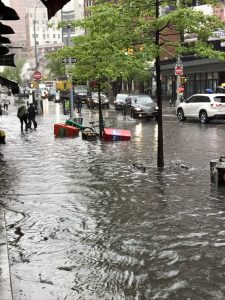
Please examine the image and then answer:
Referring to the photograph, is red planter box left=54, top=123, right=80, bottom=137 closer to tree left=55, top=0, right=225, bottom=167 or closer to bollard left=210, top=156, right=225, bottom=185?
tree left=55, top=0, right=225, bottom=167

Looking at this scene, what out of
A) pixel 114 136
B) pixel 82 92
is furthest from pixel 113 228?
pixel 82 92

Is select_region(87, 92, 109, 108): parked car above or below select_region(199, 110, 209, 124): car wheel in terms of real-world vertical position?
above

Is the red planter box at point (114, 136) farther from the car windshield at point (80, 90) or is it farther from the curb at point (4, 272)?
the car windshield at point (80, 90)

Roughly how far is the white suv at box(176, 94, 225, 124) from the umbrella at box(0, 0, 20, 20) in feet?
89.4

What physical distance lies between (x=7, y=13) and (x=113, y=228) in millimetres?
5757

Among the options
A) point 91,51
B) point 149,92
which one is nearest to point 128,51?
point 91,51

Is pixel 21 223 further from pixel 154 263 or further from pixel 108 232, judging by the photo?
pixel 154 263

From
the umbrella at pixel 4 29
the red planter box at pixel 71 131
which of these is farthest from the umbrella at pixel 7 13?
the red planter box at pixel 71 131

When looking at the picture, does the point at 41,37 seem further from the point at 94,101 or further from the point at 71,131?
the point at 71,131

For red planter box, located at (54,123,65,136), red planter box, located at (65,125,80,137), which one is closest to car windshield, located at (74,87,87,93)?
red planter box, located at (54,123,65,136)

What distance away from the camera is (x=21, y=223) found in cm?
802

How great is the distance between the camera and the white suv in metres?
28.7

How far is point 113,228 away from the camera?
7.60m

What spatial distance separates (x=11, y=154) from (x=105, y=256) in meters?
10.9
